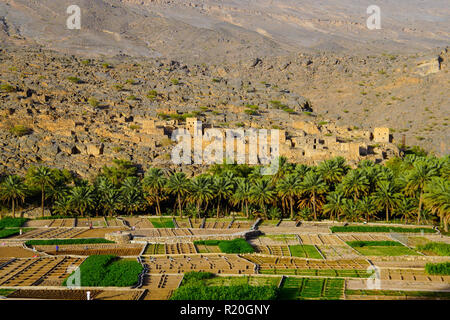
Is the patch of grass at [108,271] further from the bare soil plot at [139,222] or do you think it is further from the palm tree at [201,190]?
the palm tree at [201,190]

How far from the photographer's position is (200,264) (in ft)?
116

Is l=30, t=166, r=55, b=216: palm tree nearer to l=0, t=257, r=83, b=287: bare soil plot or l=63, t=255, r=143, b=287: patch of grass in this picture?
l=0, t=257, r=83, b=287: bare soil plot

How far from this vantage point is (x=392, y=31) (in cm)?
19750

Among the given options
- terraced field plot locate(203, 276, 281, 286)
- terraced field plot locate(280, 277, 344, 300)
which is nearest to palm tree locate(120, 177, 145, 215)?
terraced field plot locate(203, 276, 281, 286)

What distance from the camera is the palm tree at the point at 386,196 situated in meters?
47.6

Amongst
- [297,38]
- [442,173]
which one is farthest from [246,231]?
[297,38]

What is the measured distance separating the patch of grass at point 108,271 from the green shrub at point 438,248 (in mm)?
21059

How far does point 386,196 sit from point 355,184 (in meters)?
2.98

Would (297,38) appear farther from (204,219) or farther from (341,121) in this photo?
(204,219)

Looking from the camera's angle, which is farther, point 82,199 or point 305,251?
point 82,199

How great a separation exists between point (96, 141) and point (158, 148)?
8.02 meters

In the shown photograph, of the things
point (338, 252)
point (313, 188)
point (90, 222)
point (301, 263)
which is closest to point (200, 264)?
→ point (301, 263)

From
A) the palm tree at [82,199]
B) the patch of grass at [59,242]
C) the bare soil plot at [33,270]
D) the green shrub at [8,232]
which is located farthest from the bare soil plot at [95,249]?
the palm tree at [82,199]

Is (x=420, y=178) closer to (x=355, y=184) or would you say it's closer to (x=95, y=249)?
(x=355, y=184)
